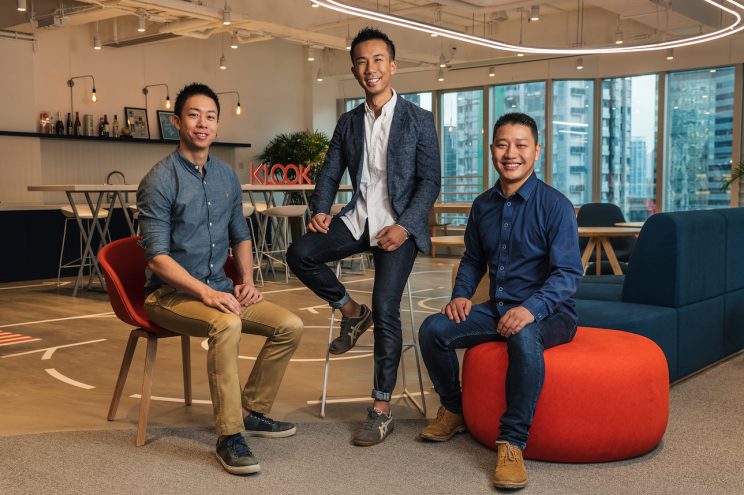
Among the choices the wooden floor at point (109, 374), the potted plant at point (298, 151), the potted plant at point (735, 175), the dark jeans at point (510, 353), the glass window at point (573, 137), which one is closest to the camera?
the dark jeans at point (510, 353)

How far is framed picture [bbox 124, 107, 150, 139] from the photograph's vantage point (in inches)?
466

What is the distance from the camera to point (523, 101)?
13.0m

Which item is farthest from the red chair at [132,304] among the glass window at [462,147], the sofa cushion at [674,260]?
the glass window at [462,147]

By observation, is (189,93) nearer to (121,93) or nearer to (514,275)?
(514,275)

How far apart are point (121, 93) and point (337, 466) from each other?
10.2m

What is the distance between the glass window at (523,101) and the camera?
1277 cm

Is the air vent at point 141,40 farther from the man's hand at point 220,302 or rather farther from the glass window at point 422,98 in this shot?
the man's hand at point 220,302

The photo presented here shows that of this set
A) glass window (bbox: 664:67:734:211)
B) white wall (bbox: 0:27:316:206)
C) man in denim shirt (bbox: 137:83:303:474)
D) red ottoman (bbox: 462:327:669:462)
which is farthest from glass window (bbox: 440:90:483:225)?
red ottoman (bbox: 462:327:669:462)

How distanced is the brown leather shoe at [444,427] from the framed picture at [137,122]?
9.73 m

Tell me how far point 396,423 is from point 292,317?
2.18 feet

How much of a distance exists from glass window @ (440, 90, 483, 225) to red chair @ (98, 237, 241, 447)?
10.6 meters

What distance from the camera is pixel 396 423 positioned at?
331 centimetres

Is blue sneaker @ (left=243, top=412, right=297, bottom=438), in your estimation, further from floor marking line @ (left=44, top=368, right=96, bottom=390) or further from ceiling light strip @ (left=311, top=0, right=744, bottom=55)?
ceiling light strip @ (left=311, top=0, right=744, bottom=55)

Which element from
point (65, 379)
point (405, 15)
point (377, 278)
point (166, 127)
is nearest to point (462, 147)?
point (405, 15)
